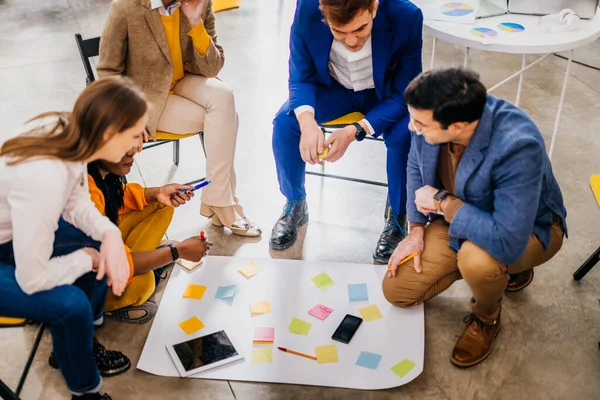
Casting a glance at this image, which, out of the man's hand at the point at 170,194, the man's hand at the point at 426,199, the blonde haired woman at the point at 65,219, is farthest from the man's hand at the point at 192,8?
the man's hand at the point at 426,199

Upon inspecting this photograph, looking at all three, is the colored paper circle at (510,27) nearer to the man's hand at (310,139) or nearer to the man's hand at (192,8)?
the man's hand at (310,139)

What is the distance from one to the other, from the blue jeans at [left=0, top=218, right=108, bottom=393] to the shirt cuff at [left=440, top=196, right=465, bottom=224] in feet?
4.11

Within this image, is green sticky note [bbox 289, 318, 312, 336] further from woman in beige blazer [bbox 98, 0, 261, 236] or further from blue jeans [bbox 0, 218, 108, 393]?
blue jeans [bbox 0, 218, 108, 393]

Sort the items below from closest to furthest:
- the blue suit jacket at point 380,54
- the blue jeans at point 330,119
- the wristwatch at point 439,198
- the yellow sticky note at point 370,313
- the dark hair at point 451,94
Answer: the dark hair at point 451,94, the wristwatch at point 439,198, the yellow sticky note at point 370,313, the blue suit jacket at point 380,54, the blue jeans at point 330,119

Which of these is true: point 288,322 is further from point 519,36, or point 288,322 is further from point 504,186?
point 519,36

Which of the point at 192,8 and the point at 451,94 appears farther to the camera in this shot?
the point at 192,8

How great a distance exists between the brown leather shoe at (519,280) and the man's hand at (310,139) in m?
0.96

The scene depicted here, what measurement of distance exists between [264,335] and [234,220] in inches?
27.4

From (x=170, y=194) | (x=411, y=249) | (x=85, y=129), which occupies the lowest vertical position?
(x=411, y=249)

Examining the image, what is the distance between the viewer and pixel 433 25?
3.02 meters

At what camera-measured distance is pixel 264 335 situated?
2479 mm

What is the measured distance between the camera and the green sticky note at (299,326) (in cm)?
250

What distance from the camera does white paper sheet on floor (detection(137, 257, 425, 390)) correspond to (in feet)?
7.67

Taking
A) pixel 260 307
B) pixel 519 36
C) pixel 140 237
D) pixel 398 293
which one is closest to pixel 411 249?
pixel 398 293
